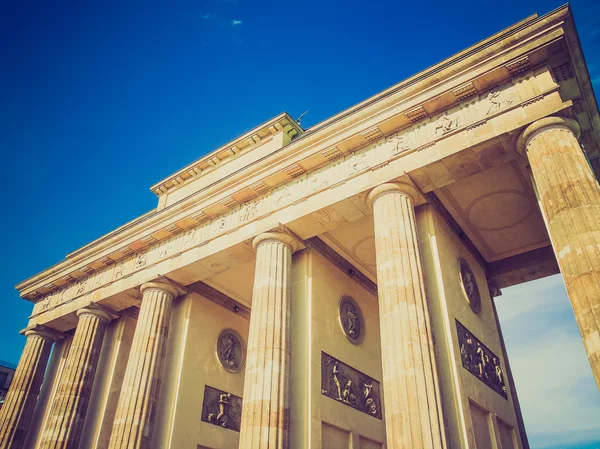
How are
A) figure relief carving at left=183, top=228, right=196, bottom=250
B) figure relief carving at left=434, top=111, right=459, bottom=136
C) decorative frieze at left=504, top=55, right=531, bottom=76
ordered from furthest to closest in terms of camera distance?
1. figure relief carving at left=183, top=228, right=196, bottom=250
2. figure relief carving at left=434, top=111, right=459, bottom=136
3. decorative frieze at left=504, top=55, right=531, bottom=76

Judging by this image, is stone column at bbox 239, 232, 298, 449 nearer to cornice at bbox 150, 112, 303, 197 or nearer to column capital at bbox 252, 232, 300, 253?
column capital at bbox 252, 232, 300, 253

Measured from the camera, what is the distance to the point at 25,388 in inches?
675

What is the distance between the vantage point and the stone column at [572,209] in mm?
7293

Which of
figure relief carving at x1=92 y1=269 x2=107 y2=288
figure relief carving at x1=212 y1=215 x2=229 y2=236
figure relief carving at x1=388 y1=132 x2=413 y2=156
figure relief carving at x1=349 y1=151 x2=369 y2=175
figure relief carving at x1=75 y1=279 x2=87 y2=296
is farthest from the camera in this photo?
figure relief carving at x1=75 y1=279 x2=87 y2=296

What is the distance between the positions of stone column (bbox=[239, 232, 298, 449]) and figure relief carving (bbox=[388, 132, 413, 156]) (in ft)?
12.2

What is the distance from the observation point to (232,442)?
15.3 m

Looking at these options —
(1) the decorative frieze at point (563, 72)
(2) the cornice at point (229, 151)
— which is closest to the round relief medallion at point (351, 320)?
(2) the cornice at point (229, 151)

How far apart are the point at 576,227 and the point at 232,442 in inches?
493

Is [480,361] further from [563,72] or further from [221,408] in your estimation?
[221,408]

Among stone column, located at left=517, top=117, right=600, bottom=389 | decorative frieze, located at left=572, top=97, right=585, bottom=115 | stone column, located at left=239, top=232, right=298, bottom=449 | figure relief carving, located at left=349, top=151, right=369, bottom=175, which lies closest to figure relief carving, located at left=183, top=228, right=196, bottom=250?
stone column, located at left=239, top=232, right=298, bottom=449

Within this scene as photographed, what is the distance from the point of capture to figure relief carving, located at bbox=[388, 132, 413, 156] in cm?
1111

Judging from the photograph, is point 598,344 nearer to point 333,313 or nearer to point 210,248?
point 333,313

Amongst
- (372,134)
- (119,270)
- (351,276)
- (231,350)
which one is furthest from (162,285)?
(372,134)

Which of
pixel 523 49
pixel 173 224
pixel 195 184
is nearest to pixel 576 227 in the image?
pixel 523 49
